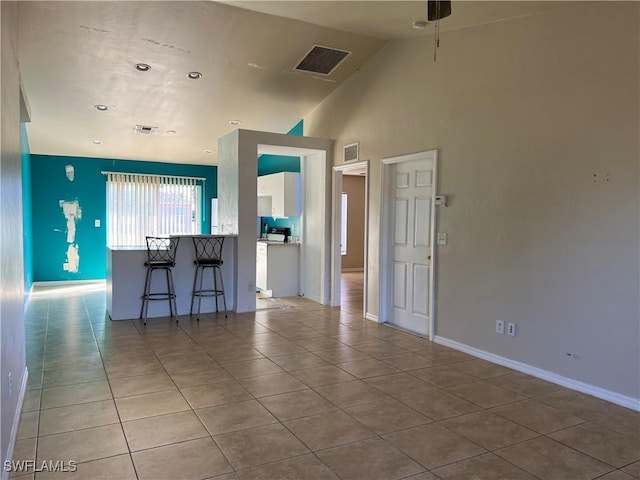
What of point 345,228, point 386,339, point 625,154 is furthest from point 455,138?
point 345,228

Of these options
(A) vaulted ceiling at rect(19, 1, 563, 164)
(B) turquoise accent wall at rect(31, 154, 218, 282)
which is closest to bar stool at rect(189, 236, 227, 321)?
(A) vaulted ceiling at rect(19, 1, 563, 164)

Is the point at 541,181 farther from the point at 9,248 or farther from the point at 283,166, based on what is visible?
the point at 283,166

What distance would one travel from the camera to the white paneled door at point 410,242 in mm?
5031

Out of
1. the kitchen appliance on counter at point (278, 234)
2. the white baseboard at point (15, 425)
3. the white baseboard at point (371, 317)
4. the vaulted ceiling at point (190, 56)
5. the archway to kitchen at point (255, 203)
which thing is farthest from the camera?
the kitchen appliance on counter at point (278, 234)

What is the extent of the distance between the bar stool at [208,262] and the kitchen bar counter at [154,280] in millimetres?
67

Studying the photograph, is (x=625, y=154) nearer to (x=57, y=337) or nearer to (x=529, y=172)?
(x=529, y=172)

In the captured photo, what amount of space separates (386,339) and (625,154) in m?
2.79

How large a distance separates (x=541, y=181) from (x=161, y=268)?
14.3 ft

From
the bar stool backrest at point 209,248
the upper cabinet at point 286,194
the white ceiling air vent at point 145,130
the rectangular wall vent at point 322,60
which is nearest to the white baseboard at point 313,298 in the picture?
the upper cabinet at point 286,194

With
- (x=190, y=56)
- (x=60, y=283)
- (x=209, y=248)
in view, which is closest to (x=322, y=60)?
(x=190, y=56)

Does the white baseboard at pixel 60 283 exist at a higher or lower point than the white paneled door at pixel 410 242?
lower

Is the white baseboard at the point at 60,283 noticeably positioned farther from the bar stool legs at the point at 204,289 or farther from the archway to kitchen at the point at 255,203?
the archway to kitchen at the point at 255,203

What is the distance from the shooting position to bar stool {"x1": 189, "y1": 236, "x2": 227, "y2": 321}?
5.96 metres

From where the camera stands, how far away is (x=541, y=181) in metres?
3.72
